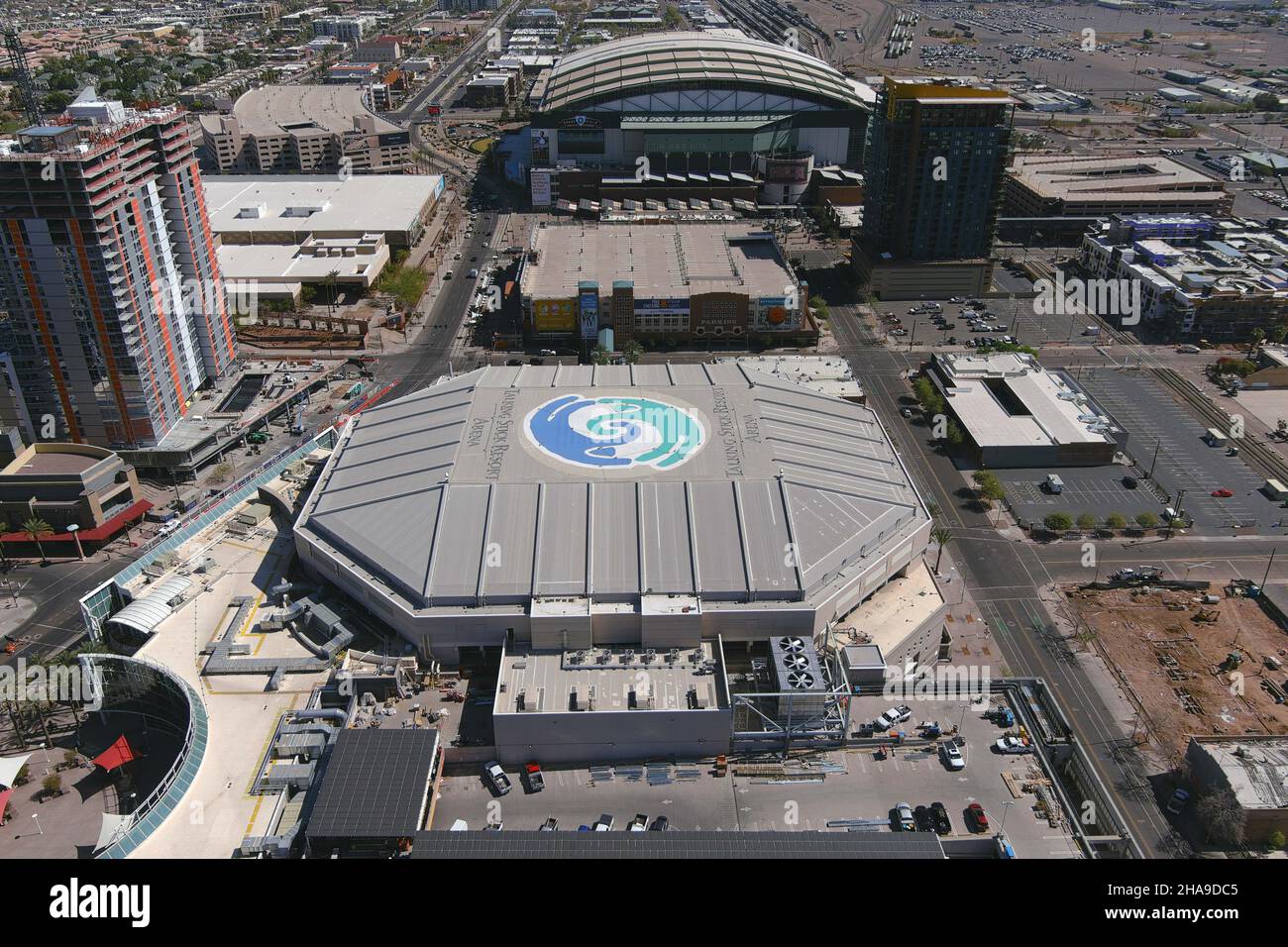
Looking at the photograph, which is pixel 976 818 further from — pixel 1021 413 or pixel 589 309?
pixel 589 309

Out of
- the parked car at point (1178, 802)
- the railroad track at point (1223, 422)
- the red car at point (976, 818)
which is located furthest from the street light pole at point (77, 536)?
the railroad track at point (1223, 422)

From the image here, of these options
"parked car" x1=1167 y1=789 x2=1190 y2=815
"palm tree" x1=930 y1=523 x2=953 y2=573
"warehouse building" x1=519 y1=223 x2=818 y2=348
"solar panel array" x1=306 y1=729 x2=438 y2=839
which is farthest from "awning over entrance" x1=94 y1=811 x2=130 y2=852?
"warehouse building" x1=519 y1=223 x2=818 y2=348

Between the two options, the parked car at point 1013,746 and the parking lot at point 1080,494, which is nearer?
the parked car at point 1013,746

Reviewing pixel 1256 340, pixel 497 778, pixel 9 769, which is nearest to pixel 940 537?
pixel 497 778

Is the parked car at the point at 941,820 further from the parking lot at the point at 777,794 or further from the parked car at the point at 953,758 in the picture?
the parked car at the point at 953,758

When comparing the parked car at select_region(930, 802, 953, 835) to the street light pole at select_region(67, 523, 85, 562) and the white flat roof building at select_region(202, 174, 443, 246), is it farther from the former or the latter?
the white flat roof building at select_region(202, 174, 443, 246)

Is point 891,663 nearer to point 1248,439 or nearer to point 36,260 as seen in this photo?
point 1248,439
